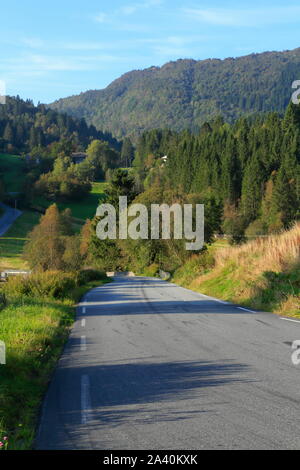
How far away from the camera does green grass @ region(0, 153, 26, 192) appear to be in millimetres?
148875

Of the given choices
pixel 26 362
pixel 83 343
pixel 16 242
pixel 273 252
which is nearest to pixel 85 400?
pixel 26 362

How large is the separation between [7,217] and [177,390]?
120497 millimetres

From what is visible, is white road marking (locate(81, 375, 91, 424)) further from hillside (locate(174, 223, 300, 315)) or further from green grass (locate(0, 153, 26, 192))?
green grass (locate(0, 153, 26, 192))

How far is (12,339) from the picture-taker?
9883 mm

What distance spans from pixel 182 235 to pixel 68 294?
24203 millimetres

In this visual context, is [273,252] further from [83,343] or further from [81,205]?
[81,205]

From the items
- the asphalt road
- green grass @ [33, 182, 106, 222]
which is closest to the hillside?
the asphalt road

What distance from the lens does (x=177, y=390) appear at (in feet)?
21.7

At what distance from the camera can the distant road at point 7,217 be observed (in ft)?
364

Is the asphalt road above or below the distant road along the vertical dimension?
above

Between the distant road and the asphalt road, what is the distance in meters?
99.4
